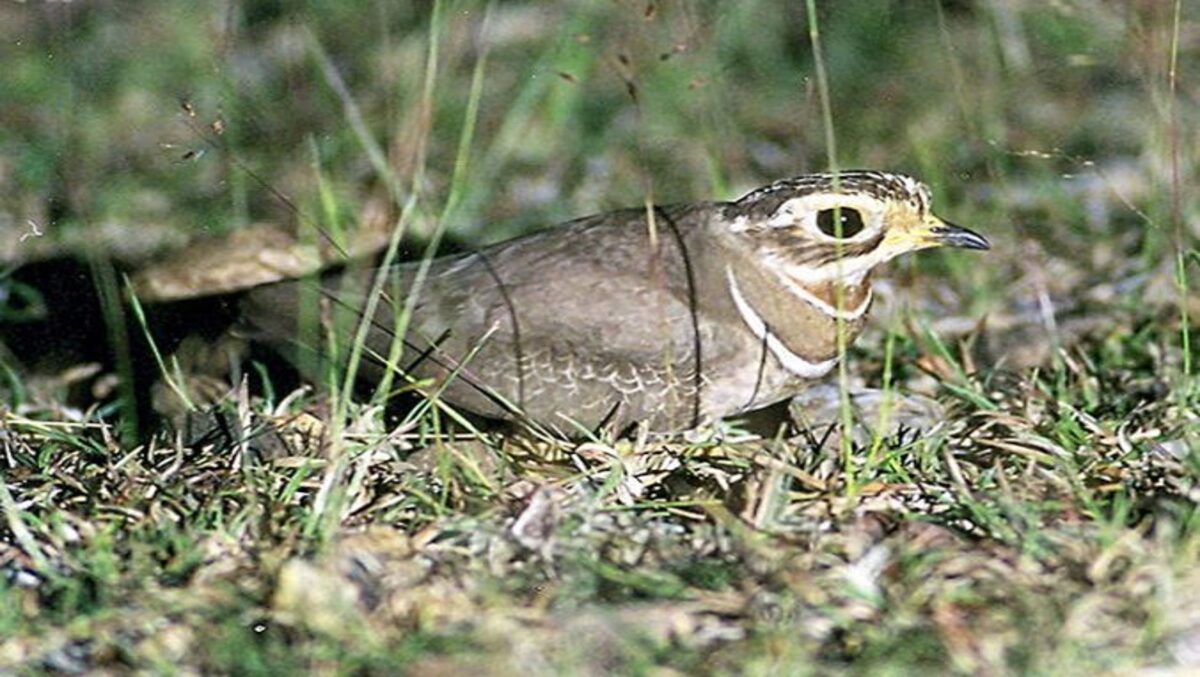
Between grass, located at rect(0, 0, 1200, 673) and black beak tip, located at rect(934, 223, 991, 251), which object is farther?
black beak tip, located at rect(934, 223, 991, 251)

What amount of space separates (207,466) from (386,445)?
425 millimetres

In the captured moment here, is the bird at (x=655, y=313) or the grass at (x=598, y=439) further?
the bird at (x=655, y=313)

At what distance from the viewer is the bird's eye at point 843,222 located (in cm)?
503

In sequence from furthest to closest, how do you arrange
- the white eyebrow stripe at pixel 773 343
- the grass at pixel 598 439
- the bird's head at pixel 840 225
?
the white eyebrow stripe at pixel 773 343
the bird's head at pixel 840 225
the grass at pixel 598 439

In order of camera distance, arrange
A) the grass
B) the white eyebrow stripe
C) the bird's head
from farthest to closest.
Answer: the white eyebrow stripe, the bird's head, the grass

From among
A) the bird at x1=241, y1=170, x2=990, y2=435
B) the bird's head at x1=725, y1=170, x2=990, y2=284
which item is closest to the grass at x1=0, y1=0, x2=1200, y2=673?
the bird at x1=241, y1=170, x2=990, y2=435

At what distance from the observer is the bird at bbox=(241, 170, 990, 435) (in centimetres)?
505

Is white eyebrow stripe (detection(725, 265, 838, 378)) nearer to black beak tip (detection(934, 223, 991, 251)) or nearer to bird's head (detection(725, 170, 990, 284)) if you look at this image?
bird's head (detection(725, 170, 990, 284))

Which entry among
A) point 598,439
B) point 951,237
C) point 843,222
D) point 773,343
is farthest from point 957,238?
point 598,439

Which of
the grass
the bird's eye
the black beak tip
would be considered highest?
the bird's eye

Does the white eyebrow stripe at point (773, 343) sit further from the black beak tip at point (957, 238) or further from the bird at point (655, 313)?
the black beak tip at point (957, 238)

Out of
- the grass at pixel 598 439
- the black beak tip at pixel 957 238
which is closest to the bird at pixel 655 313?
the black beak tip at pixel 957 238

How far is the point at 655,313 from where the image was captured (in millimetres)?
5098

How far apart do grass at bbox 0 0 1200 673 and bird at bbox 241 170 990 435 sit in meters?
0.16
